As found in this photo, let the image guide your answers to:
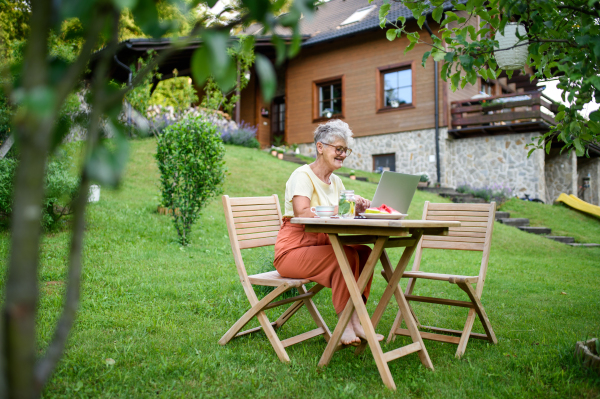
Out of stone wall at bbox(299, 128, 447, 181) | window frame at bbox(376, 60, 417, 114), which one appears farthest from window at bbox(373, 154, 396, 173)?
window frame at bbox(376, 60, 417, 114)

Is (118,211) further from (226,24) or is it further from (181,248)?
(226,24)

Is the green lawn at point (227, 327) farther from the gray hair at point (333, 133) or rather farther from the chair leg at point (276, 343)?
the gray hair at point (333, 133)

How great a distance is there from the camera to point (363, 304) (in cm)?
234

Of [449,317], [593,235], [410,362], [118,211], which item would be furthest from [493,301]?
[593,235]

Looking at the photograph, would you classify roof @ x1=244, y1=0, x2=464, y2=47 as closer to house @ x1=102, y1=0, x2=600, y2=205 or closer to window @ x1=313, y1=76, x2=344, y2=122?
house @ x1=102, y1=0, x2=600, y2=205

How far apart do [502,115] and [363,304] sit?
35.6 ft

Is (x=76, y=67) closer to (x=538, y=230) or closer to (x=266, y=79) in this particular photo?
(x=266, y=79)

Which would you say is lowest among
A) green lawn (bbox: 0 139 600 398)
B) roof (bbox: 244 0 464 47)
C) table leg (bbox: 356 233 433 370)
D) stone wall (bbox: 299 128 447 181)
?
green lawn (bbox: 0 139 600 398)

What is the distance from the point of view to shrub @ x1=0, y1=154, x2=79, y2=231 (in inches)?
185

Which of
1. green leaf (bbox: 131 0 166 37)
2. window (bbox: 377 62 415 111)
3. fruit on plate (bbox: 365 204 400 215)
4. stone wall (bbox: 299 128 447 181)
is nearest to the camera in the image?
green leaf (bbox: 131 0 166 37)

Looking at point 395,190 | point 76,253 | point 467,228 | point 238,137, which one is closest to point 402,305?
point 395,190

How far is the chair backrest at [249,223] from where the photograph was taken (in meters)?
2.83

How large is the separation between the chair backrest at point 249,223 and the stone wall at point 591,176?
14.6 meters

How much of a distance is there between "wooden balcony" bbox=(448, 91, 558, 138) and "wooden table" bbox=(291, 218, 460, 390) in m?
10.3
